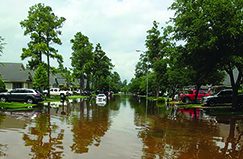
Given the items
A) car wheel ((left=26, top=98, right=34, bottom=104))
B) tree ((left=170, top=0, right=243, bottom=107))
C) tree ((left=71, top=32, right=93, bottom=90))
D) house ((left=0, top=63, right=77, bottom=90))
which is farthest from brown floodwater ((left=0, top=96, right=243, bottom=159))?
tree ((left=71, top=32, right=93, bottom=90))

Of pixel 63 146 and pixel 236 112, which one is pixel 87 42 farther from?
pixel 63 146

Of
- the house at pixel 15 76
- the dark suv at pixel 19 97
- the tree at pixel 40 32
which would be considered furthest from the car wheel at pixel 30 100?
the house at pixel 15 76

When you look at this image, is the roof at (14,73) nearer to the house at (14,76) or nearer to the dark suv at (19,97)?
the house at (14,76)

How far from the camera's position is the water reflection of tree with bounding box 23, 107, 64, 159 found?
11.0 metres

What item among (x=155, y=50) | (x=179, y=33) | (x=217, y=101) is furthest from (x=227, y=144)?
(x=155, y=50)

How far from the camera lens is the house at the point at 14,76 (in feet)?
235

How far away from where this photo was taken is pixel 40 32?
167ft

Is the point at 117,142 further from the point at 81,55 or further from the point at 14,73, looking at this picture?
the point at 81,55

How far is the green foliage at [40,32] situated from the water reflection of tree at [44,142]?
3398 centimetres

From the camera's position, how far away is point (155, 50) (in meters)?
73.2

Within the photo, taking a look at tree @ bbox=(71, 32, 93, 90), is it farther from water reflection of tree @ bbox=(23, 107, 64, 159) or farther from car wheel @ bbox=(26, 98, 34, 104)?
water reflection of tree @ bbox=(23, 107, 64, 159)

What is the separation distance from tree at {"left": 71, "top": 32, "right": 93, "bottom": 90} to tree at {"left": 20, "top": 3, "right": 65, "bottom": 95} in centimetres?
2671

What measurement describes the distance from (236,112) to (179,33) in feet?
24.3

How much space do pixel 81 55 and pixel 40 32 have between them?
28.4 meters
